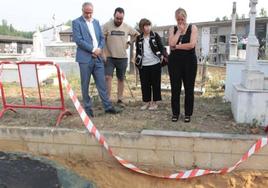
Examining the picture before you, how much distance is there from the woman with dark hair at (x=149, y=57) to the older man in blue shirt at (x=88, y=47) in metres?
0.79

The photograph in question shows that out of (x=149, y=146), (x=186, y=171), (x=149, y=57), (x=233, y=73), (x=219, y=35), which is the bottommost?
(x=186, y=171)

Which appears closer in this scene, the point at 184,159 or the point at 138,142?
the point at 184,159

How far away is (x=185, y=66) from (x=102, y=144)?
174 centimetres

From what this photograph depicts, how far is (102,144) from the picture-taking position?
5.41m

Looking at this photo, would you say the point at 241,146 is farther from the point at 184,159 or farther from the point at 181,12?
the point at 181,12

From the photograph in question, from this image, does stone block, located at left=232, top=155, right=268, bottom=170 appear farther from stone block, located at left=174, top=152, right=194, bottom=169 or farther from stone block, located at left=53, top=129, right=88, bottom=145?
stone block, located at left=53, top=129, right=88, bottom=145

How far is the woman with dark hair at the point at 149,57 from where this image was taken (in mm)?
6605

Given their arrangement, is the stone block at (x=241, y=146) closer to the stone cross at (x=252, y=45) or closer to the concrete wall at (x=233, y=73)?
the stone cross at (x=252, y=45)

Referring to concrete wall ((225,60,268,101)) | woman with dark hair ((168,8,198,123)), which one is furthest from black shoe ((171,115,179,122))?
concrete wall ((225,60,268,101))

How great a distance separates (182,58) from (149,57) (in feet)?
3.53

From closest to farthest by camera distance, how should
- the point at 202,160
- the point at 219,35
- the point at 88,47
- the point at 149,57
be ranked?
the point at 202,160 < the point at 88,47 < the point at 149,57 < the point at 219,35

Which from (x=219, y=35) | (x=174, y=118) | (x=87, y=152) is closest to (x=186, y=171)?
(x=174, y=118)

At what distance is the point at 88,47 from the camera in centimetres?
594

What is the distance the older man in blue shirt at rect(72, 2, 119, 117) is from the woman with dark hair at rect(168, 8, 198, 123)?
1.23 meters
